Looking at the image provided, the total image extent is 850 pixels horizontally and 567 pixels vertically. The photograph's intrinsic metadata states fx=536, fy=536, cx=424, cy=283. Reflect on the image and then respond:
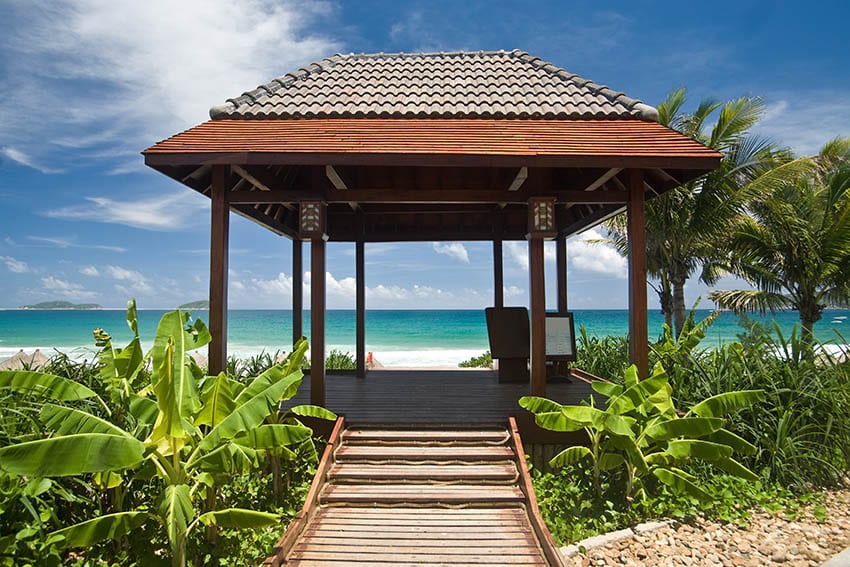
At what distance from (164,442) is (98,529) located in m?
0.65

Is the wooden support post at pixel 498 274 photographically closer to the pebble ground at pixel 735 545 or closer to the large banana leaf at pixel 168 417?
the pebble ground at pixel 735 545

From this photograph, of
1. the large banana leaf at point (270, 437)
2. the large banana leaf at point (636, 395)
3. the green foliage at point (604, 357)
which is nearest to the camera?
the large banana leaf at point (270, 437)

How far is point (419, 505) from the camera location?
16.1 feet

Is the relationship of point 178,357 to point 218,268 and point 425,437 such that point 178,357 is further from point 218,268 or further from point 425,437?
point 425,437

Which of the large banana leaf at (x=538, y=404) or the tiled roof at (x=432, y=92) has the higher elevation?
the tiled roof at (x=432, y=92)

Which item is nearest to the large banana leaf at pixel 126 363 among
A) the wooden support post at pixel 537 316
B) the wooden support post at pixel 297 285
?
the wooden support post at pixel 537 316

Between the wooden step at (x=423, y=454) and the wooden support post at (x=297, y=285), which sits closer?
the wooden step at (x=423, y=454)

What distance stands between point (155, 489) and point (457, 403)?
363cm

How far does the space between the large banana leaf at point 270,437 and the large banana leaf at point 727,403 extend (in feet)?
11.7

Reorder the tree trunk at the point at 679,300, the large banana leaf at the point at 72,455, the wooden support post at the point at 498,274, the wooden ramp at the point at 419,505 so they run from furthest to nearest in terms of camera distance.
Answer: the tree trunk at the point at 679,300 → the wooden support post at the point at 498,274 → the wooden ramp at the point at 419,505 → the large banana leaf at the point at 72,455

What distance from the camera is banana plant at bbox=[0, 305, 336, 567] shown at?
320 cm

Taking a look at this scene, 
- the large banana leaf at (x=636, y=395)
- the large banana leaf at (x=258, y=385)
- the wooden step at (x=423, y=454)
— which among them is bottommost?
the wooden step at (x=423, y=454)

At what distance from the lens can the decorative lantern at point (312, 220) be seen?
6.21 metres

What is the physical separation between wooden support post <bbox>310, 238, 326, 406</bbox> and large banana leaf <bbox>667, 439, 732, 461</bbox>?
3737 millimetres
